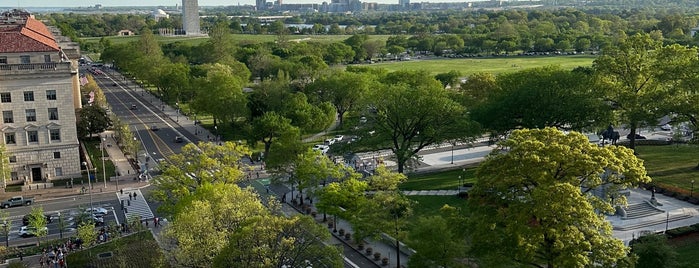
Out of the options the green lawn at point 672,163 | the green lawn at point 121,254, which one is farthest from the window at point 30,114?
the green lawn at point 672,163

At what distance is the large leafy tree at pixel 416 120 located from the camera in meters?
60.5

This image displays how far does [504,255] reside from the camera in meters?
30.1

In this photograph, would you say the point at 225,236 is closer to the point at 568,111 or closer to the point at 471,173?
the point at 471,173

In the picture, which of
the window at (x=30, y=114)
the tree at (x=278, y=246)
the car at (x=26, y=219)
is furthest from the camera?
the window at (x=30, y=114)

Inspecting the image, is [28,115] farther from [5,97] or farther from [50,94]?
[50,94]

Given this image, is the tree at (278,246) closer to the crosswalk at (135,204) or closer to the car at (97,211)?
the crosswalk at (135,204)

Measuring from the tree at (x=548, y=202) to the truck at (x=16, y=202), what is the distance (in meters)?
43.0

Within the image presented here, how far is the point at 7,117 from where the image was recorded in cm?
6131

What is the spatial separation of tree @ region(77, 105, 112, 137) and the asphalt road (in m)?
23.4

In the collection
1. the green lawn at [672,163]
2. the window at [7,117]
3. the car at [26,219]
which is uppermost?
the window at [7,117]

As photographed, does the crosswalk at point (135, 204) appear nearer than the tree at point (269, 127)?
Yes

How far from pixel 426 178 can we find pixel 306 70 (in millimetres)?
58126

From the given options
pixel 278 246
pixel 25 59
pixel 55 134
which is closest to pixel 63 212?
pixel 55 134

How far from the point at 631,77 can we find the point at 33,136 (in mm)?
59719
